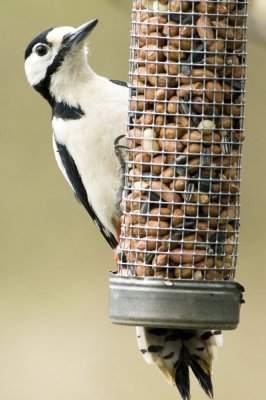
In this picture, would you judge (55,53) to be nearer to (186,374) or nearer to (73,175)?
(73,175)

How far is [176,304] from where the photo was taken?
5.46 m

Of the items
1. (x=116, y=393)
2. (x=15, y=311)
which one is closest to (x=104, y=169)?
(x=116, y=393)

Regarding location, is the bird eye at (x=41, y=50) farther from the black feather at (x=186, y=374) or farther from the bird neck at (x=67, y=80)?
the black feather at (x=186, y=374)

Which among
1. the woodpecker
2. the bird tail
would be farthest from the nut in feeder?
the woodpecker

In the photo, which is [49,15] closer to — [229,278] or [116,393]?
[116,393]

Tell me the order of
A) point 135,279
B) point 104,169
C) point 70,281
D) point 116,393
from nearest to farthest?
point 135,279, point 104,169, point 116,393, point 70,281

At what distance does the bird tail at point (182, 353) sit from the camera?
5906 millimetres

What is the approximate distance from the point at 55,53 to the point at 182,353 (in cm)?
172

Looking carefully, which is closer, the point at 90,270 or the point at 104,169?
the point at 104,169

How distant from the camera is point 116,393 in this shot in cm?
995

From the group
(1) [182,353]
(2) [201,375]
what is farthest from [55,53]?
(2) [201,375]

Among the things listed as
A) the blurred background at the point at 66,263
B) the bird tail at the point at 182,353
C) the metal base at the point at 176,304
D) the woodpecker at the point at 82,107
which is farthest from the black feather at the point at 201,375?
the blurred background at the point at 66,263

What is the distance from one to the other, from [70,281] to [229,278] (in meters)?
5.02

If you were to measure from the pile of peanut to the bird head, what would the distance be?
1.01m
